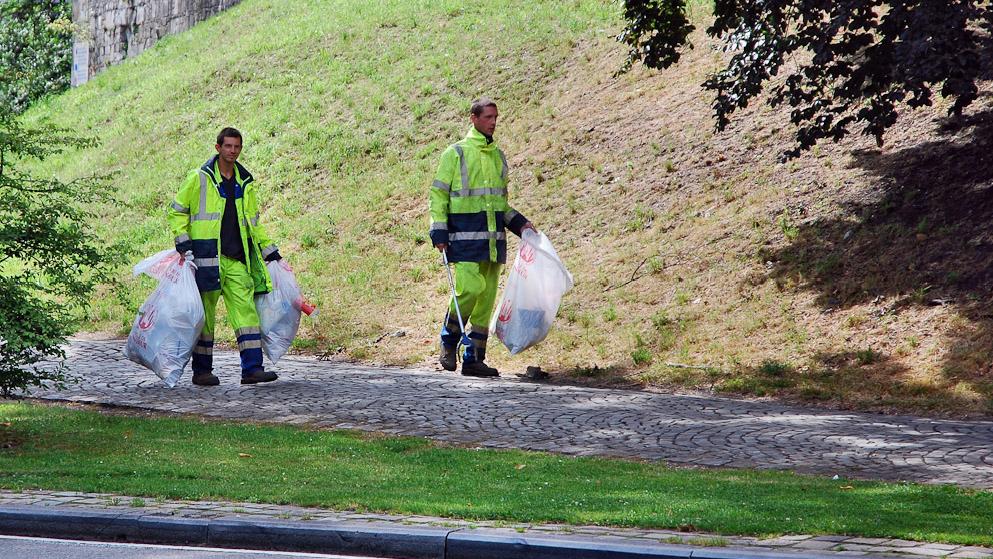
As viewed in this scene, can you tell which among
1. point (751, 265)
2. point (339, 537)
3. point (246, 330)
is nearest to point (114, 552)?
point (339, 537)

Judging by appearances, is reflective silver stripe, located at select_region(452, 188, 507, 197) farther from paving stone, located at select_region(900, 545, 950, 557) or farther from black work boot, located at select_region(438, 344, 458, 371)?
paving stone, located at select_region(900, 545, 950, 557)

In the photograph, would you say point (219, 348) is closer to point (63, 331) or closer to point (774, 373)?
point (63, 331)

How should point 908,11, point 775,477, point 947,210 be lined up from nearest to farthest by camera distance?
point 775,477 < point 908,11 < point 947,210

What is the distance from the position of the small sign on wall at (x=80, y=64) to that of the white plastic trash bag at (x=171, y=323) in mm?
22139

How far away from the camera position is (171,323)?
10047mm

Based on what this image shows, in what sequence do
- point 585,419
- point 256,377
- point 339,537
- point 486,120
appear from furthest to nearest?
point 486,120 < point 256,377 < point 585,419 < point 339,537

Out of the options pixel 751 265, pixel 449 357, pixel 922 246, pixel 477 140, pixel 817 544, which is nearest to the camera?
pixel 817 544

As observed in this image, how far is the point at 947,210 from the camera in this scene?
1209 cm

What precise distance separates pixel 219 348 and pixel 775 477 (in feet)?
25.9

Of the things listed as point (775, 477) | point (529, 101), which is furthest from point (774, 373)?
A: point (529, 101)

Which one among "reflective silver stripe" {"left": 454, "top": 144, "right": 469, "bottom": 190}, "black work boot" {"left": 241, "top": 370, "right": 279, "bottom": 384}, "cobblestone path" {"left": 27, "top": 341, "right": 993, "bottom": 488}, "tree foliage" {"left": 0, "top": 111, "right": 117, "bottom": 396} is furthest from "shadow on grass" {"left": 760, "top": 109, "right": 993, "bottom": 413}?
"tree foliage" {"left": 0, "top": 111, "right": 117, "bottom": 396}

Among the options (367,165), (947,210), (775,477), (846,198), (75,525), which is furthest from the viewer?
(367,165)

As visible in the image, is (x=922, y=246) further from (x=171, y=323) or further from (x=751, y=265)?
(x=171, y=323)

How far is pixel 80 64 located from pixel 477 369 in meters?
23.4
